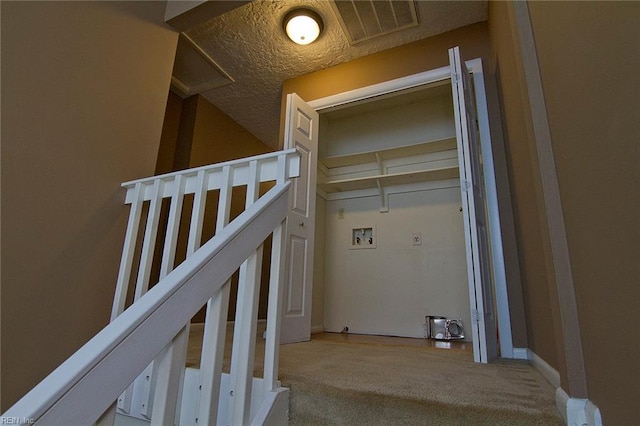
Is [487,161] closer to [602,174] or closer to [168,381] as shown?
[602,174]

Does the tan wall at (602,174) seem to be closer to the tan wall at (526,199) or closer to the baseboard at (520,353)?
the tan wall at (526,199)

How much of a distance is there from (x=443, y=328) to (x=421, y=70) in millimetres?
2532

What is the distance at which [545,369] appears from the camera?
1.53 meters

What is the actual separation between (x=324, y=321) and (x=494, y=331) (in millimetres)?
2258

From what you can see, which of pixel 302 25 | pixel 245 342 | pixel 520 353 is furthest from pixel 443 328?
pixel 302 25

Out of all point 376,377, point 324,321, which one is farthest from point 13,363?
point 324,321

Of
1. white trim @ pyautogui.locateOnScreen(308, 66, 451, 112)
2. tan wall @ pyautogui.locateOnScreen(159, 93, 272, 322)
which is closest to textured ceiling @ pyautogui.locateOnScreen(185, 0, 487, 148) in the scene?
tan wall @ pyautogui.locateOnScreen(159, 93, 272, 322)

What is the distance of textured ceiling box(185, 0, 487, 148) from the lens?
2.69m

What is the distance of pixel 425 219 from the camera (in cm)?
381

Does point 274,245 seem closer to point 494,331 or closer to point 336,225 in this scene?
point 494,331

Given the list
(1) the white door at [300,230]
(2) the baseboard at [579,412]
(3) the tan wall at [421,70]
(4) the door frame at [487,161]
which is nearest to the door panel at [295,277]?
(1) the white door at [300,230]

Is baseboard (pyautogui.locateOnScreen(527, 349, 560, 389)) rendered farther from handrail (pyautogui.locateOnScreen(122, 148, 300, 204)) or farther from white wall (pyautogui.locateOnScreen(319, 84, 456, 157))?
white wall (pyautogui.locateOnScreen(319, 84, 456, 157))

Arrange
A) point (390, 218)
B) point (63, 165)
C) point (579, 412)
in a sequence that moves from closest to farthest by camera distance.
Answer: point (579, 412) → point (63, 165) → point (390, 218)

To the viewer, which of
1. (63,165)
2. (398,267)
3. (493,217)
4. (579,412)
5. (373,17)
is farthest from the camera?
(398,267)
